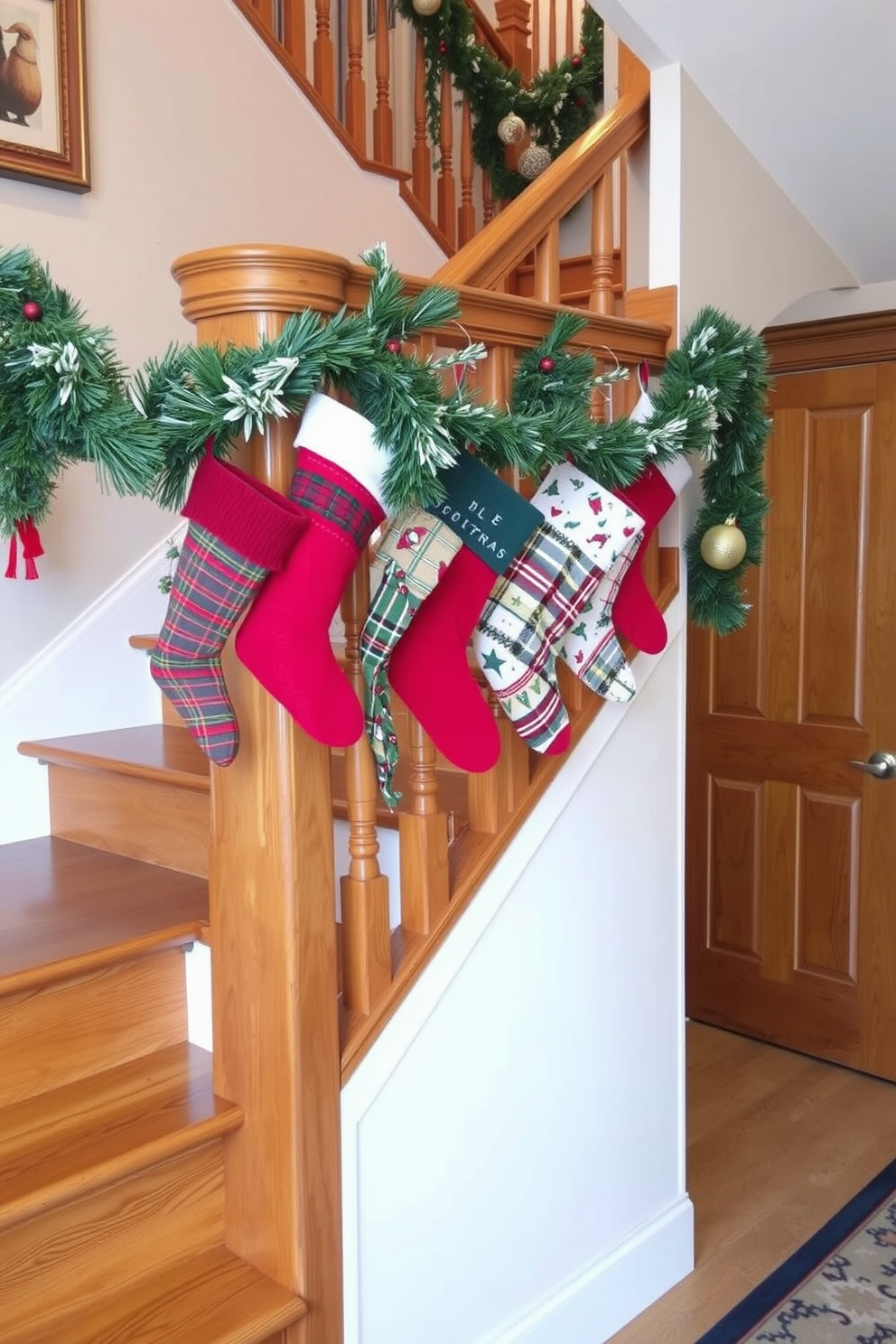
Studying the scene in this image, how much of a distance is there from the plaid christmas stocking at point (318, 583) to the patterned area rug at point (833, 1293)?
147 cm

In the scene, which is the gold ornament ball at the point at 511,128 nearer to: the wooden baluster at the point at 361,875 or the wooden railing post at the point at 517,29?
the wooden railing post at the point at 517,29

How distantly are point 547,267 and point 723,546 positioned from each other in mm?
569

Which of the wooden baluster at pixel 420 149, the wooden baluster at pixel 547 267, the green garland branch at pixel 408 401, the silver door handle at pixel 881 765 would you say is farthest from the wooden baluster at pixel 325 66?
the silver door handle at pixel 881 765

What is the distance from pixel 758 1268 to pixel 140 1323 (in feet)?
4.39

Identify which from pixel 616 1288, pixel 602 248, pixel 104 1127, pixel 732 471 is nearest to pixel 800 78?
pixel 602 248

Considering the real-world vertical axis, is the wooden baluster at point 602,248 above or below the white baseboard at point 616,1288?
above

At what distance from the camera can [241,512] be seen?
53.2 inches

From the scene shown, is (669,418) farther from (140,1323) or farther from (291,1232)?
(140,1323)

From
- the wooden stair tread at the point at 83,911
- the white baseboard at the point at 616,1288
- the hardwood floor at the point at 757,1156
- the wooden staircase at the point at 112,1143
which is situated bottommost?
the hardwood floor at the point at 757,1156

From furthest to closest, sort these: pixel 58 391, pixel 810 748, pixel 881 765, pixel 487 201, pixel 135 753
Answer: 1. pixel 487 201
2. pixel 810 748
3. pixel 881 765
4. pixel 135 753
5. pixel 58 391

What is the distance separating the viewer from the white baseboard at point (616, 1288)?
6.49ft

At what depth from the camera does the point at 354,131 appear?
3.24 metres

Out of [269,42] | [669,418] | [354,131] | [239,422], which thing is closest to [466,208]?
[354,131]

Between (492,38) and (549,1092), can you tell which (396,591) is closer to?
(549,1092)
